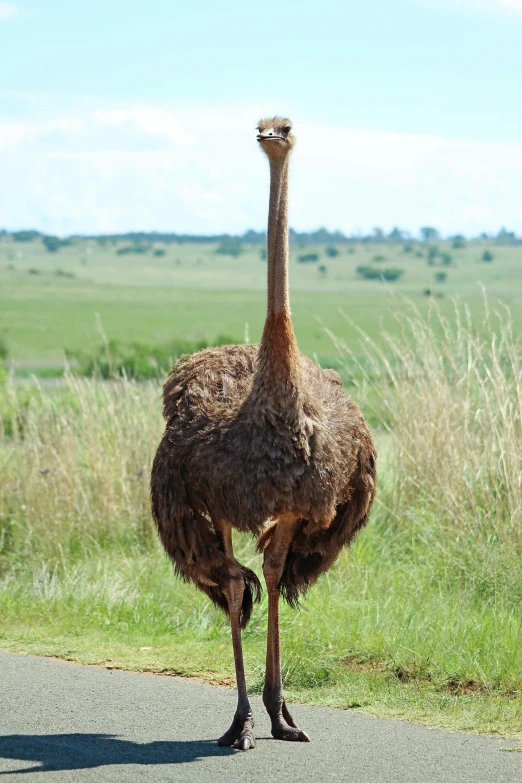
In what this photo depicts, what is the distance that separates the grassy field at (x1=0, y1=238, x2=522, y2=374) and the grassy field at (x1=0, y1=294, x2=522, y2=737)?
1.37 m

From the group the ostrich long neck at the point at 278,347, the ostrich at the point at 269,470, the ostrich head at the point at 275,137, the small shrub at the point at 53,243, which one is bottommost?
the ostrich at the point at 269,470

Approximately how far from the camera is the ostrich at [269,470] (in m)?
5.02

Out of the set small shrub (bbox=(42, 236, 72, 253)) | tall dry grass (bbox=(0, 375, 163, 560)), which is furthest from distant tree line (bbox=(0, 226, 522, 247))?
tall dry grass (bbox=(0, 375, 163, 560))

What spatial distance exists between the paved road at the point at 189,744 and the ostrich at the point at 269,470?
20 cm

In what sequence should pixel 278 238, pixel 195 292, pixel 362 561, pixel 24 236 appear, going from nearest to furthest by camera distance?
pixel 278 238 → pixel 362 561 → pixel 195 292 → pixel 24 236

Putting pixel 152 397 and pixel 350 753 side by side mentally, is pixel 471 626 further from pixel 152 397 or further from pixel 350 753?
pixel 152 397

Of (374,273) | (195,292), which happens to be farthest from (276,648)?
(374,273)

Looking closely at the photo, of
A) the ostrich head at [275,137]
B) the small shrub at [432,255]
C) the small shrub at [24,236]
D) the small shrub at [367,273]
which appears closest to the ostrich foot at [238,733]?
the ostrich head at [275,137]

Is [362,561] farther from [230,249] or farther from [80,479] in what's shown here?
[230,249]

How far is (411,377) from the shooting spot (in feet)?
30.5

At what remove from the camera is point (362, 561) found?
827 centimetres

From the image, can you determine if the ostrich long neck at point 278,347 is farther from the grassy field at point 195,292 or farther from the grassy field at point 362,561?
the grassy field at point 195,292

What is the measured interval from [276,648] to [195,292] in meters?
69.5

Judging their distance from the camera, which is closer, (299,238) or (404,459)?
(404,459)
